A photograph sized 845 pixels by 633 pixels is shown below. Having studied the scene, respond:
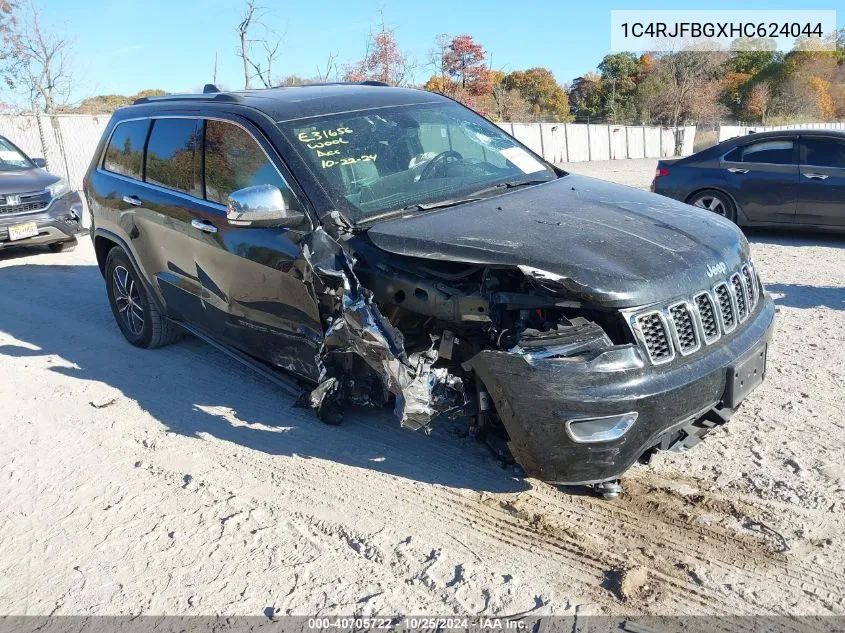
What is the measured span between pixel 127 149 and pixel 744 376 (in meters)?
4.79

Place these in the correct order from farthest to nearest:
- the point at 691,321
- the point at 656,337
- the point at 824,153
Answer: the point at 824,153 < the point at 691,321 < the point at 656,337

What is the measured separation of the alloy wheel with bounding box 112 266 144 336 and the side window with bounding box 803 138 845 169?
27.4 feet

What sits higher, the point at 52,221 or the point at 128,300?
the point at 52,221

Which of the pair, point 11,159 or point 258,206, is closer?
point 258,206

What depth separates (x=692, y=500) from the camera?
345 centimetres

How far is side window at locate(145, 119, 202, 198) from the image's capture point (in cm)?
477

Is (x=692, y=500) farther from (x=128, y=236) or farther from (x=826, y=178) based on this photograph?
(x=826, y=178)

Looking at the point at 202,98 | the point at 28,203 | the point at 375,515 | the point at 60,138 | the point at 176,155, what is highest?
the point at 60,138

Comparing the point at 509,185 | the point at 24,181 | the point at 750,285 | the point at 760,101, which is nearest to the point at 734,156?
the point at 509,185

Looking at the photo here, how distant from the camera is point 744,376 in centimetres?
335

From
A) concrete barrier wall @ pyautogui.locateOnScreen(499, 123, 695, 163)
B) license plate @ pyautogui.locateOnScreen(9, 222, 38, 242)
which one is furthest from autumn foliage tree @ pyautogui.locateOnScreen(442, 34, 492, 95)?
license plate @ pyautogui.locateOnScreen(9, 222, 38, 242)

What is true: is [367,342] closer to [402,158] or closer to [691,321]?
[402,158]

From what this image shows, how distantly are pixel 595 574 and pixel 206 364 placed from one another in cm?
357

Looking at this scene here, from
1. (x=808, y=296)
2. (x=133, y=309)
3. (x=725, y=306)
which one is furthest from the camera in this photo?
(x=808, y=296)
